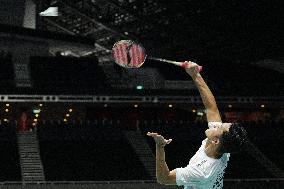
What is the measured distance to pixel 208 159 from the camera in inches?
173

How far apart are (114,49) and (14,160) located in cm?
2141

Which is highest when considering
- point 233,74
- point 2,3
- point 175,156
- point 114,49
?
point 2,3

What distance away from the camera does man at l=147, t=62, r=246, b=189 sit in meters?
4.22

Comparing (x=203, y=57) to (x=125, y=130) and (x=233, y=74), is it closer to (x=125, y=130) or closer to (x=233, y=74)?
(x=233, y=74)

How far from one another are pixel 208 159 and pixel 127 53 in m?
1.97

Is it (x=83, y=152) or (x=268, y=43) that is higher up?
(x=268, y=43)

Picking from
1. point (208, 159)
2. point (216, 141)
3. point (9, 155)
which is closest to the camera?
point (216, 141)

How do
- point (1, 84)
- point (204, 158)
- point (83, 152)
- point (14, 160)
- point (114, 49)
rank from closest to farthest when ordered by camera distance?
1. point (204, 158)
2. point (114, 49)
3. point (14, 160)
4. point (83, 152)
5. point (1, 84)

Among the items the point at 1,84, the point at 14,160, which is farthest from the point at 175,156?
the point at 1,84

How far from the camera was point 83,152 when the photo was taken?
28.1m

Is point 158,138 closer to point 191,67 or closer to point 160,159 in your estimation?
point 160,159

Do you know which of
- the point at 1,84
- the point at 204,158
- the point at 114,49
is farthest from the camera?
the point at 1,84

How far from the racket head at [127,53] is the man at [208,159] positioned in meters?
1.63

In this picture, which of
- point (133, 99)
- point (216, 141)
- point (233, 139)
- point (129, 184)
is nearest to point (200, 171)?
point (216, 141)
